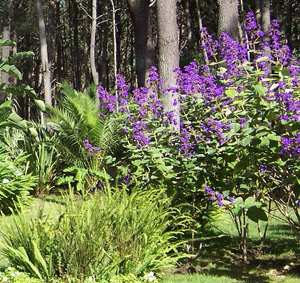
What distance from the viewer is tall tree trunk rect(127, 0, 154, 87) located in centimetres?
1274

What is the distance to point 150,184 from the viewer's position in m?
6.60

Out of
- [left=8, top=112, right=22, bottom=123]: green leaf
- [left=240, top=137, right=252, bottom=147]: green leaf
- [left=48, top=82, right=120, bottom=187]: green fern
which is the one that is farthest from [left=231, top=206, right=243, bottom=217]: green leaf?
[left=48, top=82, right=120, bottom=187]: green fern

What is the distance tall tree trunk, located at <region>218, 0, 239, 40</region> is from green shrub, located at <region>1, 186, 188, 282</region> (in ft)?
17.8

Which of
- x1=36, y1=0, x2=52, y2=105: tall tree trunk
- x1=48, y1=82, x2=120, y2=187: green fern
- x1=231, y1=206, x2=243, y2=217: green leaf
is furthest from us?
x1=36, y1=0, x2=52, y2=105: tall tree trunk

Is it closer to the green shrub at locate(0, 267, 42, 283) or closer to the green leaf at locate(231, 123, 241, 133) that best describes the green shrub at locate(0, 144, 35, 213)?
the green shrub at locate(0, 267, 42, 283)

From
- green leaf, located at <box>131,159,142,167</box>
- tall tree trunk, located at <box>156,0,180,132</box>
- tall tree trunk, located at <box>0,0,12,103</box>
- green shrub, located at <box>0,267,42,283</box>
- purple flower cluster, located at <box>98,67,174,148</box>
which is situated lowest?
green shrub, located at <box>0,267,42,283</box>

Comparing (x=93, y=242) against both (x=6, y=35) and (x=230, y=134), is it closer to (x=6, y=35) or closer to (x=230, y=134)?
(x=230, y=134)

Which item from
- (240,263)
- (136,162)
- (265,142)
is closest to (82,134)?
(136,162)

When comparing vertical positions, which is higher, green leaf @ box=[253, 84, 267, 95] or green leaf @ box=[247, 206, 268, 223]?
green leaf @ box=[253, 84, 267, 95]

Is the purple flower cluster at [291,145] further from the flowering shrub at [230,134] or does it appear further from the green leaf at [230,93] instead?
the green leaf at [230,93]

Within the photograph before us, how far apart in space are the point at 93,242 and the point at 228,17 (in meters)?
6.37

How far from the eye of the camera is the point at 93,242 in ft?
16.3

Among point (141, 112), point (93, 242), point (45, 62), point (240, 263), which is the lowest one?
point (240, 263)

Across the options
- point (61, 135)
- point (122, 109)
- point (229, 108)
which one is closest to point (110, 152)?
point (61, 135)
